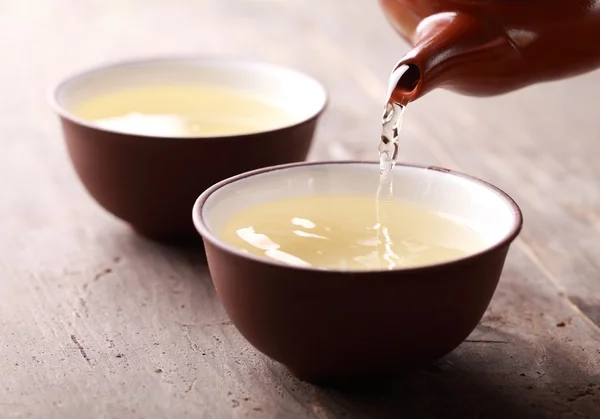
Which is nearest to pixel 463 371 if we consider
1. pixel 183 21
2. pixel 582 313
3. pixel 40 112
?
pixel 582 313

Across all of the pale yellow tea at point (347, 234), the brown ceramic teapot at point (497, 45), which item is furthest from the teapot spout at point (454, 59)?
the pale yellow tea at point (347, 234)

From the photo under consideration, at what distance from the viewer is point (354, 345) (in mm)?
697

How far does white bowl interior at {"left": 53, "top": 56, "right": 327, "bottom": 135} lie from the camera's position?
109cm

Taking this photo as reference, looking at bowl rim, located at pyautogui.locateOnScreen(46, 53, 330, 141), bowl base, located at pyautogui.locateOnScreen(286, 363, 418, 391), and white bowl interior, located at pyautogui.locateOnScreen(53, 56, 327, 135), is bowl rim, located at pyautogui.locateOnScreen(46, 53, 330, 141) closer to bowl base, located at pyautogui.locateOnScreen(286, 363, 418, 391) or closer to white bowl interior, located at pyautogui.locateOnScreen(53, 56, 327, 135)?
white bowl interior, located at pyautogui.locateOnScreen(53, 56, 327, 135)

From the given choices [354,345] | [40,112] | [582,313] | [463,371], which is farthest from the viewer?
[40,112]

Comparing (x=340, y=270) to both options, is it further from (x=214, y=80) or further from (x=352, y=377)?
(x=214, y=80)

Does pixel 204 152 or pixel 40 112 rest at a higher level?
pixel 204 152

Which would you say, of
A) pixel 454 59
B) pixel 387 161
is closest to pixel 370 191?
pixel 387 161

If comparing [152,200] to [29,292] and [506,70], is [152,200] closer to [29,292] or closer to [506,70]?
[29,292]

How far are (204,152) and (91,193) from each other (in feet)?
0.49

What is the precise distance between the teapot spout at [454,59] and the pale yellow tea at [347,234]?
0.10 metres

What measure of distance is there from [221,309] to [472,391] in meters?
0.25

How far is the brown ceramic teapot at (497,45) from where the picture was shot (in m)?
0.81

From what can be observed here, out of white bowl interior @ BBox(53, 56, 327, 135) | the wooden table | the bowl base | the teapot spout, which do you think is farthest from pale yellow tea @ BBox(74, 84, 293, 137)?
the bowl base
